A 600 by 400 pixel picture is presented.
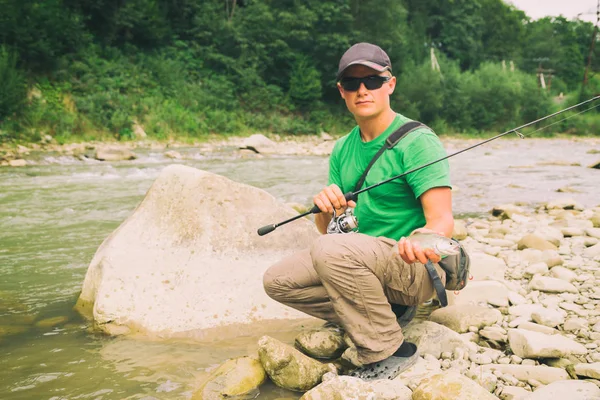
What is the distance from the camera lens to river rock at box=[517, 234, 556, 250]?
4838 mm

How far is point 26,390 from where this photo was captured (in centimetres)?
260

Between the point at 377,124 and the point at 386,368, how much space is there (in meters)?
1.31

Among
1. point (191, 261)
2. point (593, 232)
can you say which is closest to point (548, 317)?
point (191, 261)

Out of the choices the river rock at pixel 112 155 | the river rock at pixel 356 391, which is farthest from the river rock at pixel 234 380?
the river rock at pixel 112 155

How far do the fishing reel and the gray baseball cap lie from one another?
0.76 m

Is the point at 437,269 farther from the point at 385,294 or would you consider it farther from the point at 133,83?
the point at 133,83

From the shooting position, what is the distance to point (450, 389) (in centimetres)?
212

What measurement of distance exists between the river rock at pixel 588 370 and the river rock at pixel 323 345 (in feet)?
3.98

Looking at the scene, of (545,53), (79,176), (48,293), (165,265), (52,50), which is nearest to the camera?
(165,265)

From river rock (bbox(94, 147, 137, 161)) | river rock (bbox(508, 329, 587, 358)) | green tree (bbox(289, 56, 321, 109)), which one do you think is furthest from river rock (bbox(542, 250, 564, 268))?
green tree (bbox(289, 56, 321, 109))

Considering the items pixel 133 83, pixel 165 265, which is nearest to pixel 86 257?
pixel 165 265

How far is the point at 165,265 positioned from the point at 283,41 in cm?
2756

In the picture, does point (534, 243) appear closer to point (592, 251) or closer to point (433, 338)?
point (592, 251)

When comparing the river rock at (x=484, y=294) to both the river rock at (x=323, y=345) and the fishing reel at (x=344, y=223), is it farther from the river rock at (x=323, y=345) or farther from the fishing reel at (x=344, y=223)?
the fishing reel at (x=344, y=223)
